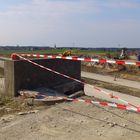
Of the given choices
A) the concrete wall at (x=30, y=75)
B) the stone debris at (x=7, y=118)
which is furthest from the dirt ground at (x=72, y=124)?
the concrete wall at (x=30, y=75)

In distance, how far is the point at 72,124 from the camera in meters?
7.68

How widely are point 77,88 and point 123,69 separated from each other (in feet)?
56.0

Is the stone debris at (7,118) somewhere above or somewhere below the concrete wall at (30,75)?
below

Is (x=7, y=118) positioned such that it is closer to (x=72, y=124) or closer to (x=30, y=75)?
(x=72, y=124)

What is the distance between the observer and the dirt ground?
6.99m

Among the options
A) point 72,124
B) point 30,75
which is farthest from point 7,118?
point 30,75

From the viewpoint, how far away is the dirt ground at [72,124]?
6988 millimetres

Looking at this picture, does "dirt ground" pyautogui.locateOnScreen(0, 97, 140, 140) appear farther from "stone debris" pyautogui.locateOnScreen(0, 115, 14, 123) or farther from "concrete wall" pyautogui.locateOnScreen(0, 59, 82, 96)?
"concrete wall" pyautogui.locateOnScreen(0, 59, 82, 96)

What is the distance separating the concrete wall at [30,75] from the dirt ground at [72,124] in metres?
1.62

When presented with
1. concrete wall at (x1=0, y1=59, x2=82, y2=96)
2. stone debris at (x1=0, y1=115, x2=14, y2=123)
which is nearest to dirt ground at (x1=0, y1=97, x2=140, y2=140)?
stone debris at (x1=0, y1=115, x2=14, y2=123)

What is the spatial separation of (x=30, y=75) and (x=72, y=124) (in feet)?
11.9

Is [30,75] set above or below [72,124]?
above

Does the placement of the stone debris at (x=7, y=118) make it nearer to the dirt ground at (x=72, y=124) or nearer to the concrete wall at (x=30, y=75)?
the dirt ground at (x=72, y=124)

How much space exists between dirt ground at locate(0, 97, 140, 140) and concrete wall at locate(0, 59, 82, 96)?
162 centimetres
